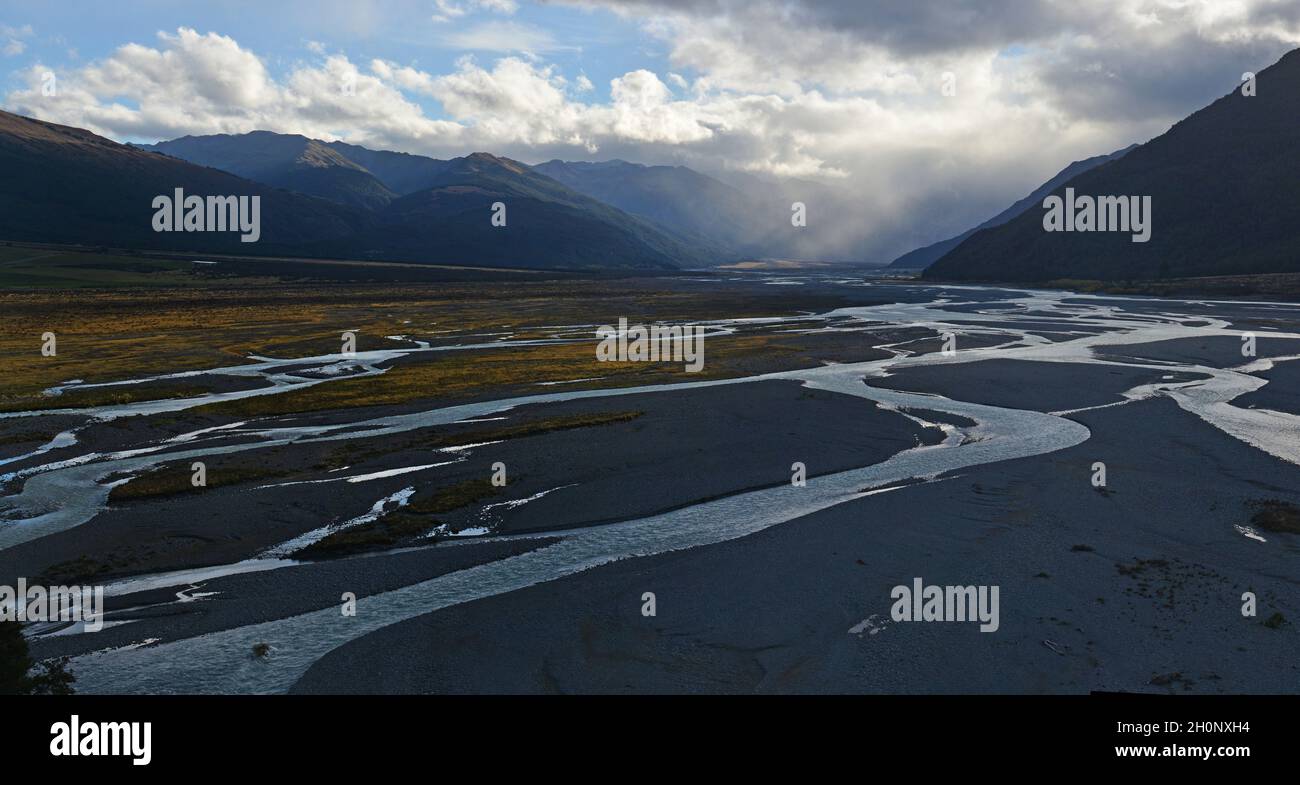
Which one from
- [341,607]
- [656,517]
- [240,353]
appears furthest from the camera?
[240,353]

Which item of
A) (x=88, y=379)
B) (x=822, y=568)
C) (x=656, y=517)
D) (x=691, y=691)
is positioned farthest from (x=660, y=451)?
(x=88, y=379)

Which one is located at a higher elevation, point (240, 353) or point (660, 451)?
point (240, 353)

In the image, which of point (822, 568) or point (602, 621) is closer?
point (602, 621)

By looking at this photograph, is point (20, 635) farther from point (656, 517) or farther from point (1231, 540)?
point (1231, 540)
